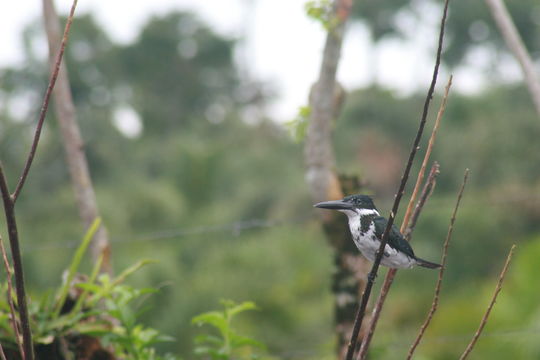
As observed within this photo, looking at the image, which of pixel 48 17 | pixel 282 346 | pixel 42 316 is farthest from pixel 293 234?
pixel 42 316

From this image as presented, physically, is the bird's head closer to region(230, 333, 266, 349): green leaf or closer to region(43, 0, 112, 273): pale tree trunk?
region(230, 333, 266, 349): green leaf

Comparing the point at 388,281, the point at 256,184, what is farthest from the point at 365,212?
the point at 256,184

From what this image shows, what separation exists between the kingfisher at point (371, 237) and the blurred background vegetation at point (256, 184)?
1.10 meters

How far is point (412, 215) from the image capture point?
247cm

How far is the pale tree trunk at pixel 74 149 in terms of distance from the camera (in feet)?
18.0

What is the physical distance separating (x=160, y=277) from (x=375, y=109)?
45.1 ft

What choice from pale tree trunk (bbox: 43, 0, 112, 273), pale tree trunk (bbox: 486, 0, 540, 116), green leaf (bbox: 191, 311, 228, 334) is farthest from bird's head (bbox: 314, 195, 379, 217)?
pale tree trunk (bbox: 486, 0, 540, 116)

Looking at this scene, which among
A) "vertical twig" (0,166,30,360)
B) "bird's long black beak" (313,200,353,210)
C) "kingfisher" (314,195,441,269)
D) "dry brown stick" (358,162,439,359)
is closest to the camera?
"vertical twig" (0,166,30,360)

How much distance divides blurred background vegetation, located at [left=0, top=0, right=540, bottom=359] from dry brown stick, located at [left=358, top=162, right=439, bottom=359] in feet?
4.51

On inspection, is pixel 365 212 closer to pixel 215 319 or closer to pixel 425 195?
pixel 425 195

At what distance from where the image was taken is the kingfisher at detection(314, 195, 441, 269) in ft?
8.48

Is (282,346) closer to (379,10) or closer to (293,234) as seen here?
(293,234)

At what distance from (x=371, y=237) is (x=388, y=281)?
0.39 metres

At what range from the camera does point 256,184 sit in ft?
67.6
